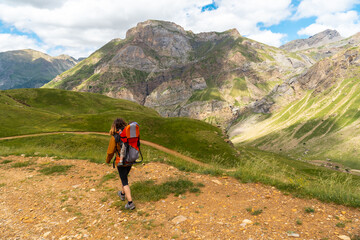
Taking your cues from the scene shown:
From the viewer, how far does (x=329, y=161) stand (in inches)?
4417

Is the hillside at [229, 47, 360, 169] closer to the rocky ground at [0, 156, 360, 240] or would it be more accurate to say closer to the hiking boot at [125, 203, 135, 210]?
the rocky ground at [0, 156, 360, 240]

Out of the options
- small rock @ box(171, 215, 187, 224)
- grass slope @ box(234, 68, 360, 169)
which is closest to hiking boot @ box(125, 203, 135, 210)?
small rock @ box(171, 215, 187, 224)

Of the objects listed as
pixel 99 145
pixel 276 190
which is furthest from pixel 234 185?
pixel 99 145

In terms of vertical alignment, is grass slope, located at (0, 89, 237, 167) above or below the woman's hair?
below

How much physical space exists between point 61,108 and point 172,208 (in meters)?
121

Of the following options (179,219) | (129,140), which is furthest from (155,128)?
(179,219)

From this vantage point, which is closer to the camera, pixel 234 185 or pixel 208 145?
pixel 234 185

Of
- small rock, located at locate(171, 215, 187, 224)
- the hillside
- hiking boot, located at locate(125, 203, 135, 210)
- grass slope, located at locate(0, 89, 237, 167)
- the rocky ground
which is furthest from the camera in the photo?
the hillside

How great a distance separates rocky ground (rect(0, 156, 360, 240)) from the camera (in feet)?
24.0

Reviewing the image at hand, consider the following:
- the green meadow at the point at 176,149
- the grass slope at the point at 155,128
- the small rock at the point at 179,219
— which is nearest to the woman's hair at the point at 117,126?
the green meadow at the point at 176,149

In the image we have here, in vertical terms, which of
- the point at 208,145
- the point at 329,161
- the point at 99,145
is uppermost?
the point at 99,145

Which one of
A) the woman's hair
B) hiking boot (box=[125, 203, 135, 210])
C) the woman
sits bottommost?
hiking boot (box=[125, 203, 135, 210])

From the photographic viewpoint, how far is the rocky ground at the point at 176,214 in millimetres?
7320

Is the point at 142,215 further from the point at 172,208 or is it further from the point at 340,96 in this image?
the point at 340,96
